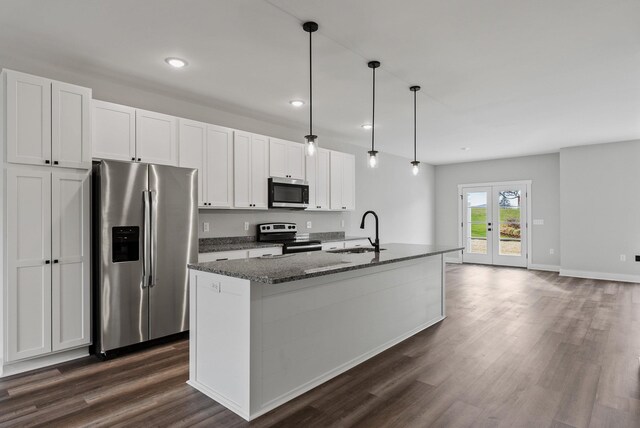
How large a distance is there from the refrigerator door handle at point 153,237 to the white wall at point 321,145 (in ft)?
3.31

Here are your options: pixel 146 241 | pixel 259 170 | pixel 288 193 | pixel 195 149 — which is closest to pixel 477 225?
pixel 288 193

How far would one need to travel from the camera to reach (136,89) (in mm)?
3961

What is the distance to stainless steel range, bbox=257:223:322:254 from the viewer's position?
4.79m

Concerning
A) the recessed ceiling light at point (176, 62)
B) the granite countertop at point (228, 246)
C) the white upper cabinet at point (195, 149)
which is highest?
the recessed ceiling light at point (176, 62)

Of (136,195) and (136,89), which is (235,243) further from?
(136,89)

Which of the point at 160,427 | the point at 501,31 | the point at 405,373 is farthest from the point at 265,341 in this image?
the point at 501,31

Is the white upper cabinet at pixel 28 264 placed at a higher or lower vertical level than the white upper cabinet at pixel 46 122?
lower

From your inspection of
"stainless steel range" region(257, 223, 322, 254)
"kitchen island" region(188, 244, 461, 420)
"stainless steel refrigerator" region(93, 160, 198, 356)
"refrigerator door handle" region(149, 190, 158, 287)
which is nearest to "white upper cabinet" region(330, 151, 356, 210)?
"stainless steel range" region(257, 223, 322, 254)

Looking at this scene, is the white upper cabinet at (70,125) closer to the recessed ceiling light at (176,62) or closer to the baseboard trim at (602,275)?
the recessed ceiling light at (176,62)

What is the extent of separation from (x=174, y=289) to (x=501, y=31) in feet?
12.0

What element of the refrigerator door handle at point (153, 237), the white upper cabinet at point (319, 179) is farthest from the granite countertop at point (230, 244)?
the white upper cabinet at point (319, 179)

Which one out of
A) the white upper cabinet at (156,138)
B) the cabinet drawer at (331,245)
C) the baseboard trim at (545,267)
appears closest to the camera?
the white upper cabinet at (156,138)

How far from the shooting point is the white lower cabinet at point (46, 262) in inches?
112

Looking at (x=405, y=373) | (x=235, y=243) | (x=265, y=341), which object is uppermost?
(x=235, y=243)
